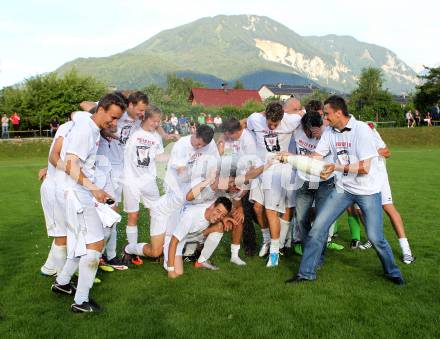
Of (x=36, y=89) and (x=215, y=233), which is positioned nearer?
(x=215, y=233)

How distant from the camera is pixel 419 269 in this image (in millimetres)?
7109

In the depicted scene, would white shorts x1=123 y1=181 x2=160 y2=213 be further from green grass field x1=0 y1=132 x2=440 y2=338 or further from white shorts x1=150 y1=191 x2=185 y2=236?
green grass field x1=0 y1=132 x2=440 y2=338

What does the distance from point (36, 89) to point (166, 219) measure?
44.2m

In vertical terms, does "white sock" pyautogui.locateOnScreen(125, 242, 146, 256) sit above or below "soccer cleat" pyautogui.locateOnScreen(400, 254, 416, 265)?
above

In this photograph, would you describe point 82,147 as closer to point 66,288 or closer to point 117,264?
point 66,288

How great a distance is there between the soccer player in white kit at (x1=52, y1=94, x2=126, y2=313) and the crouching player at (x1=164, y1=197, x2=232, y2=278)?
5.15 ft

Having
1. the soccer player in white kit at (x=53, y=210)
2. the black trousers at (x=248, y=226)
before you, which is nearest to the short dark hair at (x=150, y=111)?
the black trousers at (x=248, y=226)

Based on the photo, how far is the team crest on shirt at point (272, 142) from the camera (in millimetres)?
8102

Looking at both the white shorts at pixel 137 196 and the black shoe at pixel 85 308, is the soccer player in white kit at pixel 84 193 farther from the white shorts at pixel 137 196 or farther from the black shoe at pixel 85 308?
the white shorts at pixel 137 196

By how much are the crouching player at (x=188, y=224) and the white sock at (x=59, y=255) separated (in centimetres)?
149

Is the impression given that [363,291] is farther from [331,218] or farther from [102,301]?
[102,301]

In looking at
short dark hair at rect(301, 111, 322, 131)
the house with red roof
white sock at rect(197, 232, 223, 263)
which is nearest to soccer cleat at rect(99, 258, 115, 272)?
white sock at rect(197, 232, 223, 263)

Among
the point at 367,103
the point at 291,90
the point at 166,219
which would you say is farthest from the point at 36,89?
the point at 291,90

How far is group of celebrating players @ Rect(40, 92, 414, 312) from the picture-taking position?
568cm
